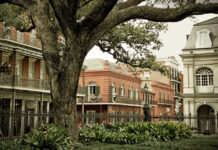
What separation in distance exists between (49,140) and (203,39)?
25.6m

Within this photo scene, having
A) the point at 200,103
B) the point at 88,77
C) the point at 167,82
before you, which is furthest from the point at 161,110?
the point at 200,103

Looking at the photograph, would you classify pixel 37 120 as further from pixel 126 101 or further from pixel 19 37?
pixel 126 101

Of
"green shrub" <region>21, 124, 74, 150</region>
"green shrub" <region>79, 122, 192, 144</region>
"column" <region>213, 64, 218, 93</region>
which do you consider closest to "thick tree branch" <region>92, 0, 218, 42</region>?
"green shrub" <region>21, 124, 74, 150</region>

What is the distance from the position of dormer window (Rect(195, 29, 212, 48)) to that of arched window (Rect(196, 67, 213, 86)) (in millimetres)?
2349

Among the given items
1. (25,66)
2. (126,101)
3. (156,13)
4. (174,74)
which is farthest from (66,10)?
(174,74)

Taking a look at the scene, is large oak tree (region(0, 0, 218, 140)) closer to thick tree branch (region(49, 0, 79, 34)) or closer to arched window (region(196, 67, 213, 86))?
thick tree branch (region(49, 0, 79, 34))

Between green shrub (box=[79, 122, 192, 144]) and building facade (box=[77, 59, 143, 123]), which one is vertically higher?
building facade (box=[77, 59, 143, 123])

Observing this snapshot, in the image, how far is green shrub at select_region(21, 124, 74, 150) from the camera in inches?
301

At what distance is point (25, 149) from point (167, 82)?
52050 mm

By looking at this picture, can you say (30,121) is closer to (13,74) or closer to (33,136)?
(13,74)

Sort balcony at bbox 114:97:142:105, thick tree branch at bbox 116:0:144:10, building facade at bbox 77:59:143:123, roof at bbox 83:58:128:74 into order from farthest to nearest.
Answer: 1. roof at bbox 83:58:128:74
2. balcony at bbox 114:97:142:105
3. building facade at bbox 77:59:143:123
4. thick tree branch at bbox 116:0:144:10

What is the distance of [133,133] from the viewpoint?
12078 millimetres

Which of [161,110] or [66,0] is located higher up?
[66,0]

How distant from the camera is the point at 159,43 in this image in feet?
49.4
